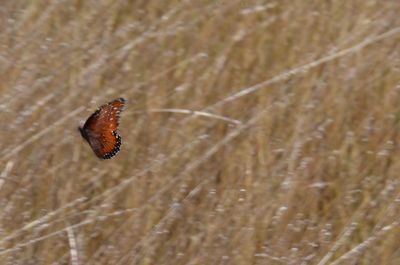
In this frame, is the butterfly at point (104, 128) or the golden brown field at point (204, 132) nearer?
the butterfly at point (104, 128)

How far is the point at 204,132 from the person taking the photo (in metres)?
3.23

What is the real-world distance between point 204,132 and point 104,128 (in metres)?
0.60

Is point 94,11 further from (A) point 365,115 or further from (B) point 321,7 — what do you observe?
(A) point 365,115

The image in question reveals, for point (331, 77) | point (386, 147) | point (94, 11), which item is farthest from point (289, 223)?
point (94, 11)

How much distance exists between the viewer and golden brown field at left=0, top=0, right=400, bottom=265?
114 inches

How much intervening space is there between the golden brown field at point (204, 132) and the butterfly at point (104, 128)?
18cm

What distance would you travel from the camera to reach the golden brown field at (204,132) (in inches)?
114

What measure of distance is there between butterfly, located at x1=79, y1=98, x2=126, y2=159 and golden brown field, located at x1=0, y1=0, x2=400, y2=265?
18 cm

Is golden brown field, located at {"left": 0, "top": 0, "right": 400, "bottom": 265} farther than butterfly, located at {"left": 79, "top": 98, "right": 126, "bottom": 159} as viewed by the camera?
Yes

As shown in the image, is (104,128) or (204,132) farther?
(204,132)

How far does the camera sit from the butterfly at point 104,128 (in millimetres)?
2680

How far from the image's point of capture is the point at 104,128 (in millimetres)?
2713

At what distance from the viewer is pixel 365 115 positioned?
329cm

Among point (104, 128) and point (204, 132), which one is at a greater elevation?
point (104, 128)
